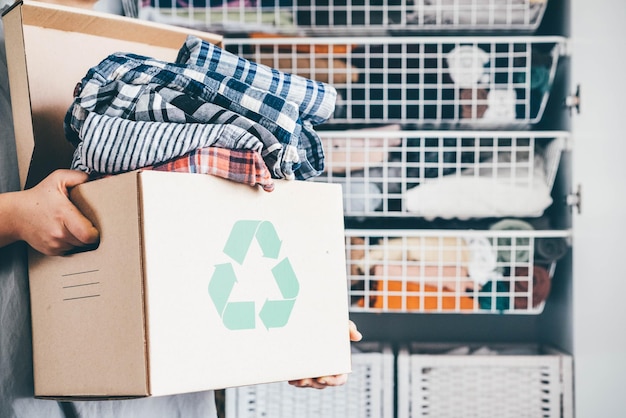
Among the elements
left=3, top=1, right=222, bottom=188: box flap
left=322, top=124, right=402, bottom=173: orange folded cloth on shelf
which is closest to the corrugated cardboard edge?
left=3, top=1, right=222, bottom=188: box flap

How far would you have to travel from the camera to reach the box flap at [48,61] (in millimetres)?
841

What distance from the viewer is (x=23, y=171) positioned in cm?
85

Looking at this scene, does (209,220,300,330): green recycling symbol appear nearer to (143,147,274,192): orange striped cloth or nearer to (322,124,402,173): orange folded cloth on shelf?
(143,147,274,192): orange striped cloth

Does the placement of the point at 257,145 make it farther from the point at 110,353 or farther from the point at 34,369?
the point at 34,369

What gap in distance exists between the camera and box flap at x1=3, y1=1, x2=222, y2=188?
33.1 inches

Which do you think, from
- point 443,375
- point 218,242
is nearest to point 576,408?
point 443,375

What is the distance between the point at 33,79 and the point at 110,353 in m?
0.39

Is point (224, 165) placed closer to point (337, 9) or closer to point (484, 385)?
point (337, 9)

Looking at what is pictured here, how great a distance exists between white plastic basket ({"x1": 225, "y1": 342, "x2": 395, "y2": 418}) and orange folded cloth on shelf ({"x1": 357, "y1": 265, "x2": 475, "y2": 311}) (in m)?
0.11

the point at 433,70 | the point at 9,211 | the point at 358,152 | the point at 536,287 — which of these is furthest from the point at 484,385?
the point at 9,211

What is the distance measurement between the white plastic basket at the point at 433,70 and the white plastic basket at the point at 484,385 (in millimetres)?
513

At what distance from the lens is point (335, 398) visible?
143 centimetres

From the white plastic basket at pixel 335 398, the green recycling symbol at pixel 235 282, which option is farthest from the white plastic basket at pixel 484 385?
the green recycling symbol at pixel 235 282

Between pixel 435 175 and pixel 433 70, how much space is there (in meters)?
0.22
